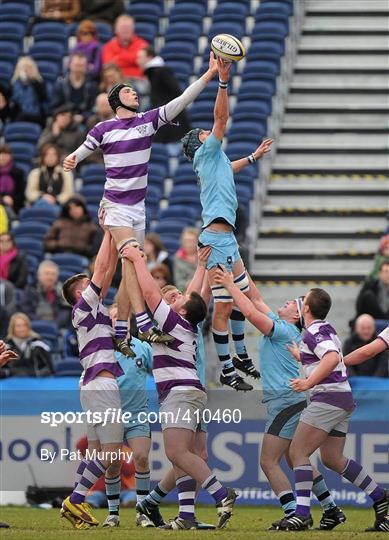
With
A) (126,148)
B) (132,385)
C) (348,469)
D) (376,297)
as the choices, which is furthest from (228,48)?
(376,297)

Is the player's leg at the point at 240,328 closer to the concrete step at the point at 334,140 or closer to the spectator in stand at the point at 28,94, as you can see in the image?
the concrete step at the point at 334,140

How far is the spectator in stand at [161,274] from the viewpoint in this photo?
58.4 feet

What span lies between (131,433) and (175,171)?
8203 millimetres

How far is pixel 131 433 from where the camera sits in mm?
15289

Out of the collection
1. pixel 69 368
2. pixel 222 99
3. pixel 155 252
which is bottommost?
pixel 69 368

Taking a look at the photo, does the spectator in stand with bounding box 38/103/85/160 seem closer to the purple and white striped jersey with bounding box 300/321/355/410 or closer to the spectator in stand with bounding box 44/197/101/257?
the spectator in stand with bounding box 44/197/101/257

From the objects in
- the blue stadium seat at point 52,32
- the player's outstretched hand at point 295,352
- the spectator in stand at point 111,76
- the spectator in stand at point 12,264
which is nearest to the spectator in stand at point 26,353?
the spectator in stand at point 12,264

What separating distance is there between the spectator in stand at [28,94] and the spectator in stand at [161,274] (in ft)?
22.0

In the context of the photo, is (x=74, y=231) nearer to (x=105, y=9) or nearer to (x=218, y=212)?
(x=105, y=9)

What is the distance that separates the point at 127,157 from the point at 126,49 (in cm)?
1014

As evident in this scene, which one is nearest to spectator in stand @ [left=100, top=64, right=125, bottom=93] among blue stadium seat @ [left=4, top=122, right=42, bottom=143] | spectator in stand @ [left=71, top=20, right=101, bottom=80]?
spectator in stand @ [left=71, top=20, right=101, bottom=80]

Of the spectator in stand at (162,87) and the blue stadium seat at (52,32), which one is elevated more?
the blue stadium seat at (52,32)

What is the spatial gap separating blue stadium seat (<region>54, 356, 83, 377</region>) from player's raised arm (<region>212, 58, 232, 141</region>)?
186 inches

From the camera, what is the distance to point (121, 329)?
592 inches
